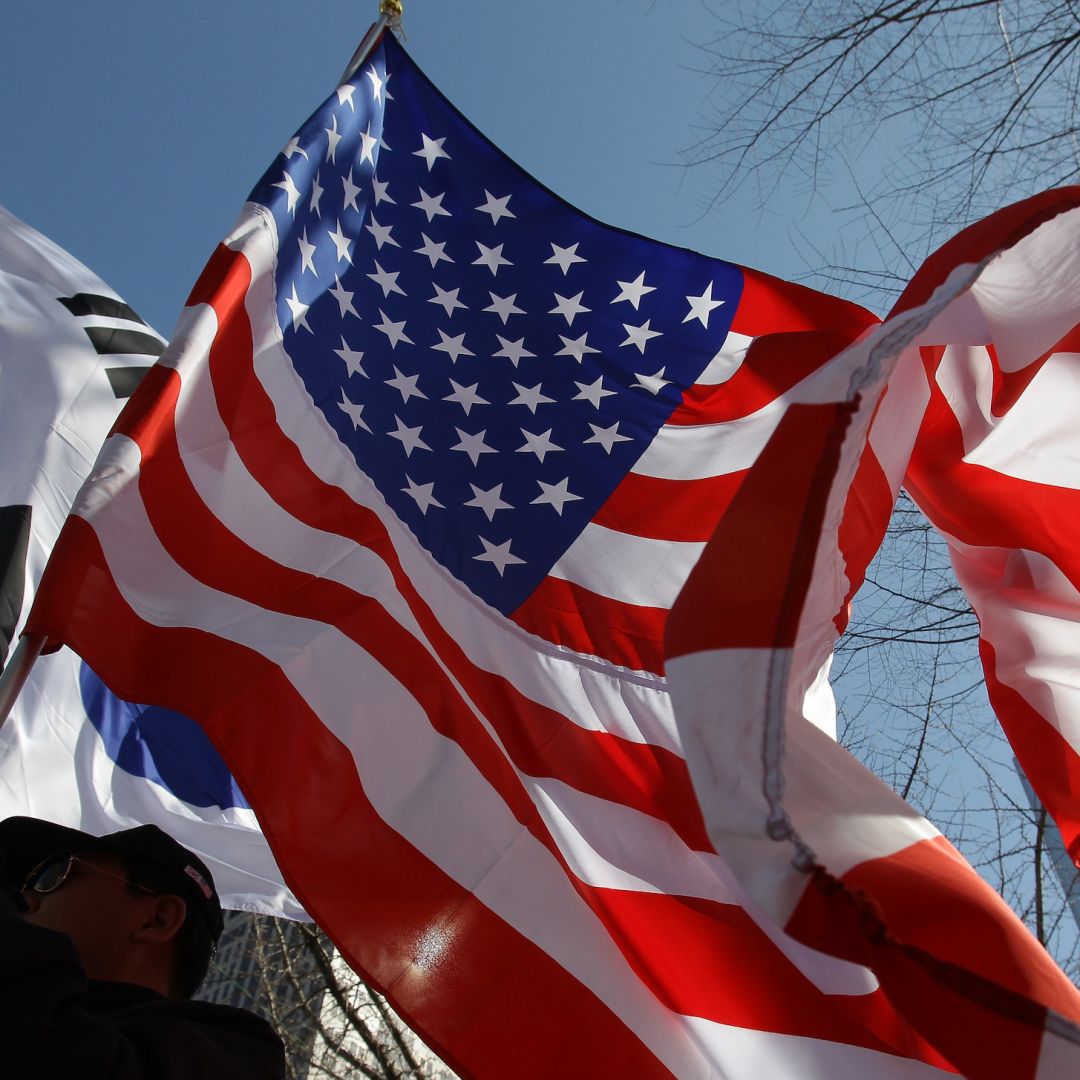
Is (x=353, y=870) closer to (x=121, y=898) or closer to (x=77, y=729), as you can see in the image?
(x=121, y=898)

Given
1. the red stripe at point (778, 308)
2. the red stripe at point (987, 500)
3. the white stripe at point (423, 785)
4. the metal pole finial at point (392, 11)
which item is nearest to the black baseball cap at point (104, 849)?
the white stripe at point (423, 785)

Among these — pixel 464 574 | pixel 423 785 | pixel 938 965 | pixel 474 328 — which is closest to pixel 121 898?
pixel 423 785

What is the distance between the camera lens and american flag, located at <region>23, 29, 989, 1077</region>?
96.5 inches

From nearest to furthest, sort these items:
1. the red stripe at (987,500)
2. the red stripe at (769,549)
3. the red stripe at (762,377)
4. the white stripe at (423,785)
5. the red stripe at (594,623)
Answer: the red stripe at (769,549) → the white stripe at (423,785) → the red stripe at (987,500) → the red stripe at (594,623) → the red stripe at (762,377)

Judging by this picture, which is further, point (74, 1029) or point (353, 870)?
point (353, 870)

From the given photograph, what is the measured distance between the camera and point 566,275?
3486 millimetres

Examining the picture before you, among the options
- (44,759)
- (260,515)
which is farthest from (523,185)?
(44,759)

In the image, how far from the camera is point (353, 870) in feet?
8.42

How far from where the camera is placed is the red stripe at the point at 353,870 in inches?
93.7

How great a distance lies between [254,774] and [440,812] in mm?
471

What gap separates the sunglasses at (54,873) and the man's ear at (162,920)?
66 mm

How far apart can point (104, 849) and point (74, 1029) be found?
0.59m

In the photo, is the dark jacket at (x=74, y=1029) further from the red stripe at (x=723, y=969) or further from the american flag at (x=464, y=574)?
the red stripe at (x=723, y=969)

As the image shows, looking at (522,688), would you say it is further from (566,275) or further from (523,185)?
(523,185)
